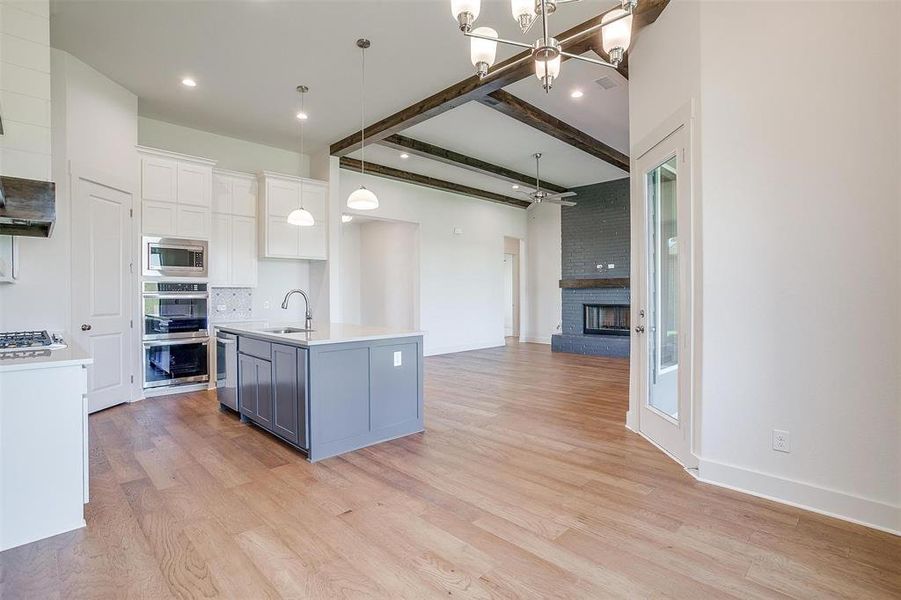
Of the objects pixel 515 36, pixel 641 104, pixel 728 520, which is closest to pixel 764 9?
pixel 641 104

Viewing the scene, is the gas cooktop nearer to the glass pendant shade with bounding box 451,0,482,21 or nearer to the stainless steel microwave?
the stainless steel microwave

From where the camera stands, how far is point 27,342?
2.83 metres

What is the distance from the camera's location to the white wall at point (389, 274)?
8.23m

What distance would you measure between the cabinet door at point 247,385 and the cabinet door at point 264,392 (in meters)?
0.05

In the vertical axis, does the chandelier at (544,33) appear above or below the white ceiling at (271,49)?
below

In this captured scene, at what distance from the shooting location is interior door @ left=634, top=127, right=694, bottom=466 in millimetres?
2902

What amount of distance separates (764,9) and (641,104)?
1053 mm

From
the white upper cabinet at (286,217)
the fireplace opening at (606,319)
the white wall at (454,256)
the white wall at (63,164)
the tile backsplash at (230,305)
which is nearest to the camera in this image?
the white wall at (63,164)

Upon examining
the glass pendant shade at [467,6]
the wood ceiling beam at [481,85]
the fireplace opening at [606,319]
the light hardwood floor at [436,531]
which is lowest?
the light hardwood floor at [436,531]

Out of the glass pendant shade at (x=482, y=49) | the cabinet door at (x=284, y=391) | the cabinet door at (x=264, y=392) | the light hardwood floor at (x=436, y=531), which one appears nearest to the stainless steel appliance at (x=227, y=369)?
the cabinet door at (x=264, y=392)

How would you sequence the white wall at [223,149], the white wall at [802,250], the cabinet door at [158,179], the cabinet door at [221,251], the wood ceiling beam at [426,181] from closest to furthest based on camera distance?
1. the white wall at [802,250]
2. the cabinet door at [158,179]
3. the white wall at [223,149]
4. the cabinet door at [221,251]
5. the wood ceiling beam at [426,181]

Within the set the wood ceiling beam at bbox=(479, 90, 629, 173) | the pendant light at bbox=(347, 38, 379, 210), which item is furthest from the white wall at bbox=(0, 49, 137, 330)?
the wood ceiling beam at bbox=(479, 90, 629, 173)

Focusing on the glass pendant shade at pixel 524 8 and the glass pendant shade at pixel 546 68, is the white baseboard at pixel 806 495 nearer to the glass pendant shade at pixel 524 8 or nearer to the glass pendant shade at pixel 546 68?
the glass pendant shade at pixel 546 68

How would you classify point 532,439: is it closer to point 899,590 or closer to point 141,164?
point 899,590
